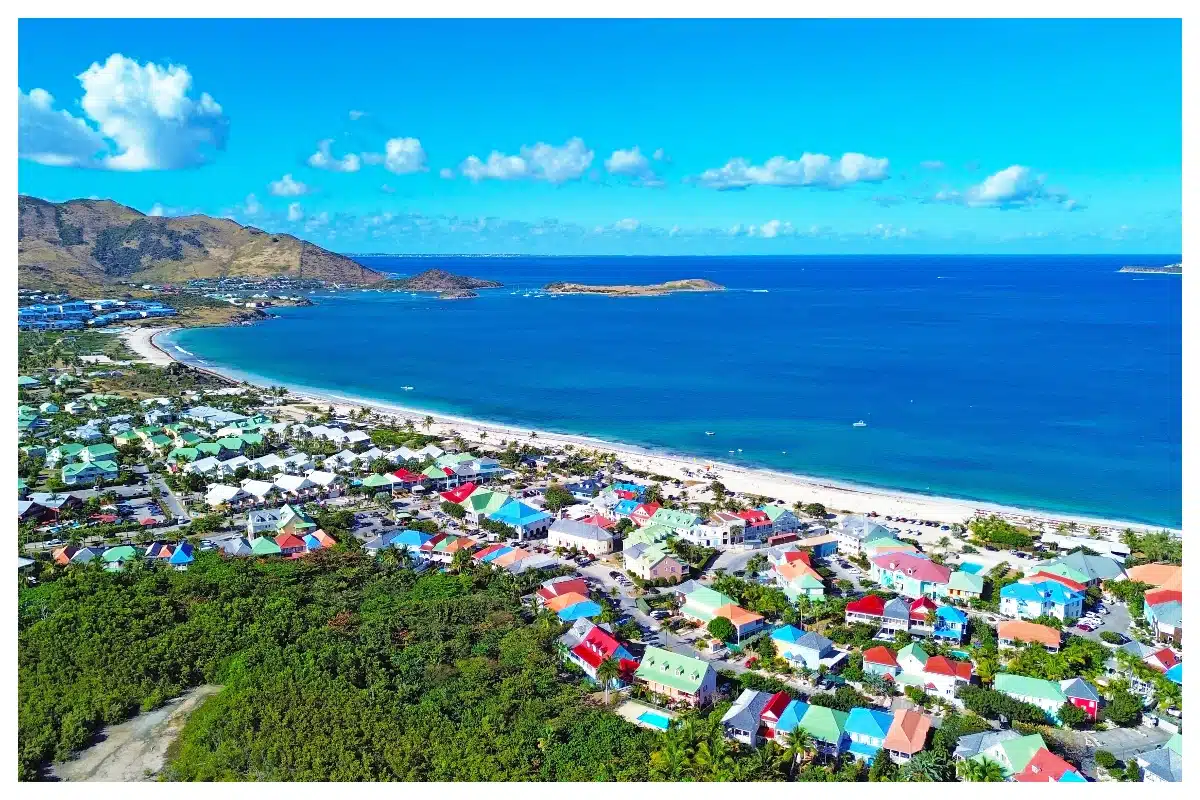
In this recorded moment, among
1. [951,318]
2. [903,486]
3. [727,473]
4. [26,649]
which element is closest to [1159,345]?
[951,318]

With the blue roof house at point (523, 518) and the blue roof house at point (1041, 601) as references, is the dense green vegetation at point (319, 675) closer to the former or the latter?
the blue roof house at point (523, 518)

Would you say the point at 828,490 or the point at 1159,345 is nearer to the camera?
the point at 828,490

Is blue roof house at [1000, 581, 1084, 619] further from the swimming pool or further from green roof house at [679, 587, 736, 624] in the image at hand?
the swimming pool

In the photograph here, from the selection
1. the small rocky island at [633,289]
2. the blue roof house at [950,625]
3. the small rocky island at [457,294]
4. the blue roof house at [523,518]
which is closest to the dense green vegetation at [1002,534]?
the blue roof house at [950,625]

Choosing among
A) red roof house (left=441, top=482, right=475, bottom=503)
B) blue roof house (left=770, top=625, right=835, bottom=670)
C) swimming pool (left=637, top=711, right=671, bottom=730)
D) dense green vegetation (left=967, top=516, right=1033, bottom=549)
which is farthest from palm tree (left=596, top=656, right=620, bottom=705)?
dense green vegetation (left=967, top=516, right=1033, bottom=549)

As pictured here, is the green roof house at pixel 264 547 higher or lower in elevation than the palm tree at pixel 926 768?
higher

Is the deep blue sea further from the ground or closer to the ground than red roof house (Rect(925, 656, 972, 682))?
further from the ground

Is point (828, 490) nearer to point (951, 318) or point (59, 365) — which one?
point (59, 365)
